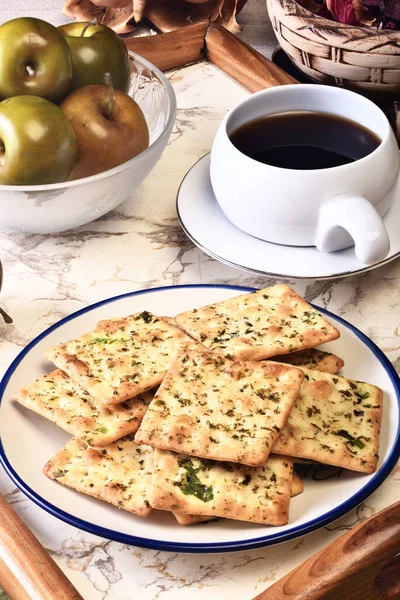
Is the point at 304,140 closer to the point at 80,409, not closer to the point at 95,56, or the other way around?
the point at 95,56

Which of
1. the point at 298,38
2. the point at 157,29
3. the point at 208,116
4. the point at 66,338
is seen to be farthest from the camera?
the point at 157,29

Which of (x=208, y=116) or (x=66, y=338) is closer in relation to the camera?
(x=66, y=338)

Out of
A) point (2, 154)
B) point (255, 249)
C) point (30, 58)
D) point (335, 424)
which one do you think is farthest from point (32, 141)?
point (335, 424)

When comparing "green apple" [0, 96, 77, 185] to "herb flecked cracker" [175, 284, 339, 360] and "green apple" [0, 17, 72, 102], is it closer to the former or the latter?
"green apple" [0, 17, 72, 102]

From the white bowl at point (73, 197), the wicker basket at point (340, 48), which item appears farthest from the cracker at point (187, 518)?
the wicker basket at point (340, 48)

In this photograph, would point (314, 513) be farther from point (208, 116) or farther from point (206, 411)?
point (208, 116)

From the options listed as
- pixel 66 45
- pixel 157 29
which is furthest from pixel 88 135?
pixel 157 29

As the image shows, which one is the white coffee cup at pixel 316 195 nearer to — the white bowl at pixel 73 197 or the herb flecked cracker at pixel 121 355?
the white bowl at pixel 73 197
